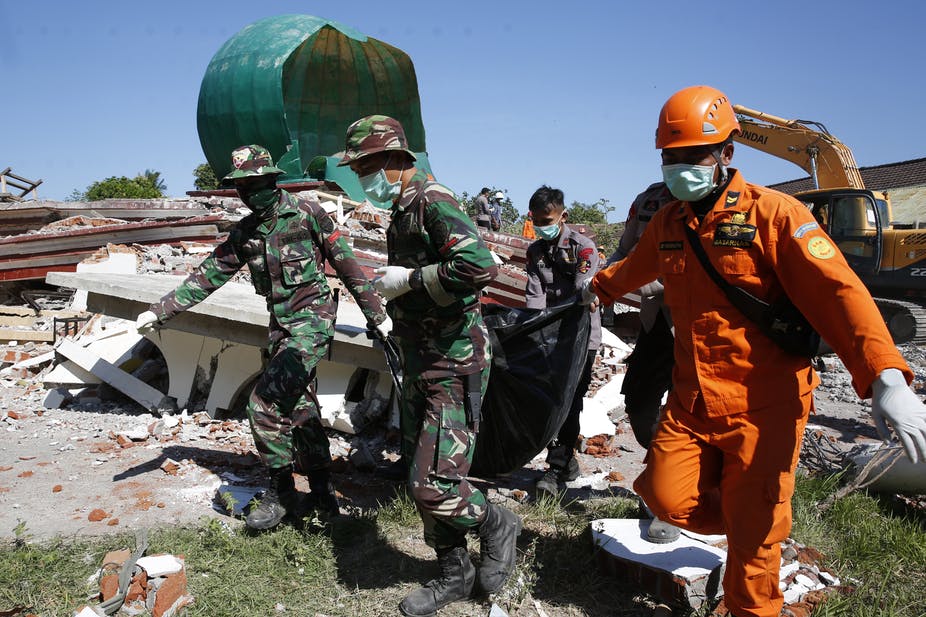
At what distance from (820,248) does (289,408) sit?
2399 mm

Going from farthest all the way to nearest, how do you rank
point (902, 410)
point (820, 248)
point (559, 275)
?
1. point (559, 275)
2. point (820, 248)
3. point (902, 410)

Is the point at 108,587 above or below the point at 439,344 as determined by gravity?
below

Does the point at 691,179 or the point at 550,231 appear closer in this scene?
the point at 691,179

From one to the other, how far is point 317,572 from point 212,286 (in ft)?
5.29

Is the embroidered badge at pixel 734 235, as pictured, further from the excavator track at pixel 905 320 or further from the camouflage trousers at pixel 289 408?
the excavator track at pixel 905 320

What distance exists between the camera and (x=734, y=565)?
215 centimetres

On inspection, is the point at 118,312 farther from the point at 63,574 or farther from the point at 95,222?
the point at 95,222

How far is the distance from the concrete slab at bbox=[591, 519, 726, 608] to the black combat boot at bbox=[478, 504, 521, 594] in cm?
47

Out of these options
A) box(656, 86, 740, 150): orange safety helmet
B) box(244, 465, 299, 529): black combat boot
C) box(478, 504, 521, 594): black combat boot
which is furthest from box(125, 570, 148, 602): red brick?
box(656, 86, 740, 150): orange safety helmet

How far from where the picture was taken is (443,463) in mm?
2486

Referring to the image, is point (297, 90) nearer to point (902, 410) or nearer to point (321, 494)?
point (321, 494)

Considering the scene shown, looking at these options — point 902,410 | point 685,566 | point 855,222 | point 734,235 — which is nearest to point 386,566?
point 685,566

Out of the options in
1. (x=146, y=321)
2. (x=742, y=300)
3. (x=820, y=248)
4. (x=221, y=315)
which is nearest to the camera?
(x=820, y=248)

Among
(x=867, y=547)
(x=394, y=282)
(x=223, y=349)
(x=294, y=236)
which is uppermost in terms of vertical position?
(x=294, y=236)
